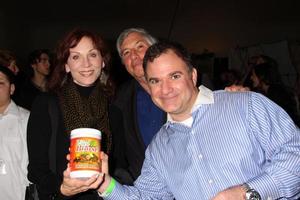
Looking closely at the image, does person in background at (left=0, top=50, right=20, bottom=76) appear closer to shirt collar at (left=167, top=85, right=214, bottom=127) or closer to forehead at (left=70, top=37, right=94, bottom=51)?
forehead at (left=70, top=37, right=94, bottom=51)

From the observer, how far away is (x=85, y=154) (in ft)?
4.65

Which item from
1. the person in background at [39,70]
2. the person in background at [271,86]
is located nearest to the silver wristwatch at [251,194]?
the person in background at [271,86]

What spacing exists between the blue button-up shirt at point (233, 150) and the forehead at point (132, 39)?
96 centimetres

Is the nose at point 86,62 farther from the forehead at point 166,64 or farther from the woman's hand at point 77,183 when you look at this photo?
the woman's hand at point 77,183

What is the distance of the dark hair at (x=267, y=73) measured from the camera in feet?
13.1

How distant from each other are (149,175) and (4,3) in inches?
226

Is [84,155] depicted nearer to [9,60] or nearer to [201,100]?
[201,100]

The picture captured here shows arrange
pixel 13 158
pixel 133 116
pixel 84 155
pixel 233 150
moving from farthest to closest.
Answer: pixel 13 158 → pixel 133 116 → pixel 233 150 → pixel 84 155

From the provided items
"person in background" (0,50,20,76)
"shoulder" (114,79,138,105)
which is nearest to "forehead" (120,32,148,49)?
"shoulder" (114,79,138,105)

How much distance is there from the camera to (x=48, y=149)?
185 cm

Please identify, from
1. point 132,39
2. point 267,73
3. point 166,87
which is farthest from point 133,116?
point 267,73

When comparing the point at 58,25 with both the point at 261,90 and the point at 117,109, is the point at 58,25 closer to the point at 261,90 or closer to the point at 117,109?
the point at 261,90

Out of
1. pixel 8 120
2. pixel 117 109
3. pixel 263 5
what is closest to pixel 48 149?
pixel 117 109

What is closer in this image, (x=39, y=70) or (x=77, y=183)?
(x=77, y=183)
